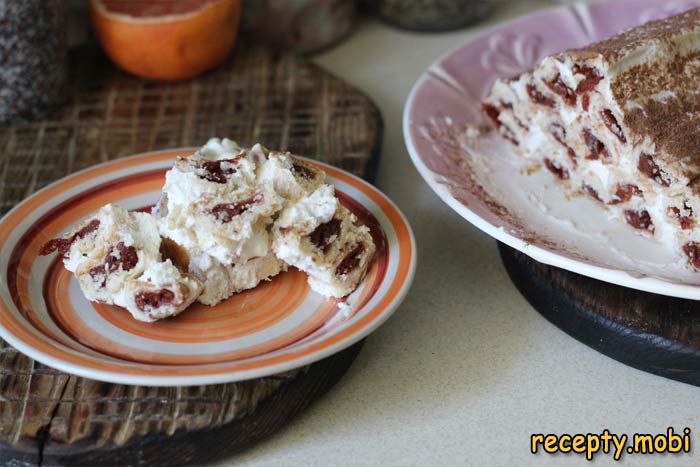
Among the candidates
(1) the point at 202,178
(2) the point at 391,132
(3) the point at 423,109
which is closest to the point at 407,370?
(1) the point at 202,178

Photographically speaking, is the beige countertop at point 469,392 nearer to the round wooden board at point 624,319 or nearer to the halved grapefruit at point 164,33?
the round wooden board at point 624,319

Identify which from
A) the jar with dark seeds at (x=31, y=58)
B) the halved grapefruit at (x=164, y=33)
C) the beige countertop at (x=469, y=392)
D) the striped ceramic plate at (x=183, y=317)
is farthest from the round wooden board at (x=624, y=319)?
the jar with dark seeds at (x=31, y=58)

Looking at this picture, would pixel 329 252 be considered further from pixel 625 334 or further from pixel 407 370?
pixel 625 334

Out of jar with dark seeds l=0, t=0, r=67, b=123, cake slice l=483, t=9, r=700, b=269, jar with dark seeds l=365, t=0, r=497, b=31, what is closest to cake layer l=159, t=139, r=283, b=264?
cake slice l=483, t=9, r=700, b=269

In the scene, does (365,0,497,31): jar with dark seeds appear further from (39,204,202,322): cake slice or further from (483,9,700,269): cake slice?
(39,204,202,322): cake slice

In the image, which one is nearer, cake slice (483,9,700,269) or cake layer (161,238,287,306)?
cake layer (161,238,287,306)

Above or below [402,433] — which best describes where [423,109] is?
above
